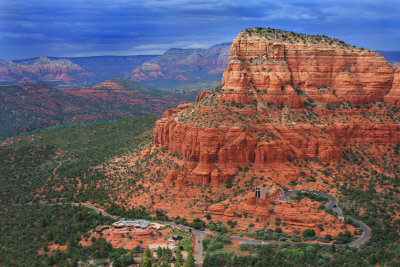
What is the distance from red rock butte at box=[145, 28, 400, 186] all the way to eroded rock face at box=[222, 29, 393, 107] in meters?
0.21

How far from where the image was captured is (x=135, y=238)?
6725cm

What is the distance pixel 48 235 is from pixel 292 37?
219 ft

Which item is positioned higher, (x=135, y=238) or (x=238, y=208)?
(x=238, y=208)

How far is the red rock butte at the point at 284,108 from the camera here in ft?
256

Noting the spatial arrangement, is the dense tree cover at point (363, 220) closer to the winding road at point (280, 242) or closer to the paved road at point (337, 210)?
the paved road at point (337, 210)

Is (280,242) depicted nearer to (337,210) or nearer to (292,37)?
(337,210)

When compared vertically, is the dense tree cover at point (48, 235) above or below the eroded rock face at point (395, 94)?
below

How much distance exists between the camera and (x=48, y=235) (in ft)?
230

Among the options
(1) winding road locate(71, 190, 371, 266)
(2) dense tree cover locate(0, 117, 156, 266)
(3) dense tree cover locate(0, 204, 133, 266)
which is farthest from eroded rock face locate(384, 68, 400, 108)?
(2) dense tree cover locate(0, 117, 156, 266)

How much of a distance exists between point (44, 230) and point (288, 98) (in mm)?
55886

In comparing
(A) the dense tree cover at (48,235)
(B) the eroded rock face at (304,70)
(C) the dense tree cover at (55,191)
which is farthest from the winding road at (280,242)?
(B) the eroded rock face at (304,70)

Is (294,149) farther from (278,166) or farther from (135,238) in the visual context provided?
(135,238)

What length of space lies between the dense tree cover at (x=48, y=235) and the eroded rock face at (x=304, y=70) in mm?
40143

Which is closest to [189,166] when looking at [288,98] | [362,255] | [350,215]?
[288,98]
